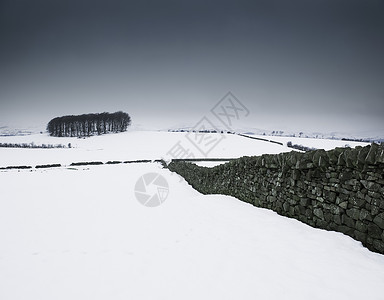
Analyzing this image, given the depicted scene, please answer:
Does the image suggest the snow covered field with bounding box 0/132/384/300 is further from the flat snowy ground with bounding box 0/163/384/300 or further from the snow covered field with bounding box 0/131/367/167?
the snow covered field with bounding box 0/131/367/167

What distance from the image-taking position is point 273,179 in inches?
267

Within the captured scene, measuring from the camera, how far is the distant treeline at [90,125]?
300 feet

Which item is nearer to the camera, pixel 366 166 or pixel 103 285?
pixel 103 285

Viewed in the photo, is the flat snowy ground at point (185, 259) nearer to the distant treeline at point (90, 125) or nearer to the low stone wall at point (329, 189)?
the low stone wall at point (329, 189)

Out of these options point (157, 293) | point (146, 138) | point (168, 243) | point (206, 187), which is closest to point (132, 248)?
point (168, 243)

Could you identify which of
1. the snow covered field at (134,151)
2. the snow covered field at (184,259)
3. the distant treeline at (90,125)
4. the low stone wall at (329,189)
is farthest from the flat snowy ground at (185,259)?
the distant treeline at (90,125)

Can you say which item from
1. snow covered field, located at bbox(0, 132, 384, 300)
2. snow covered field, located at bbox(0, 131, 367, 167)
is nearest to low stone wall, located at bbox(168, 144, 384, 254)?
snow covered field, located at bbox(0, 132, 384, 300)

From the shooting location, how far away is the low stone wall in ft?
12.2

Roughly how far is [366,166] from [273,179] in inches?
120

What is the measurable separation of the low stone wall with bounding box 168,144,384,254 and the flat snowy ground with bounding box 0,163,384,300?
13.2 inches

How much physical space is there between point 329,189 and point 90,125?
99477 mm

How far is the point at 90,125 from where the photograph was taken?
9131 centimetres

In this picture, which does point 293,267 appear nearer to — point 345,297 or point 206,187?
point 345,297

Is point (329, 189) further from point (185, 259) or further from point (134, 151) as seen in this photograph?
point (134, 151)
